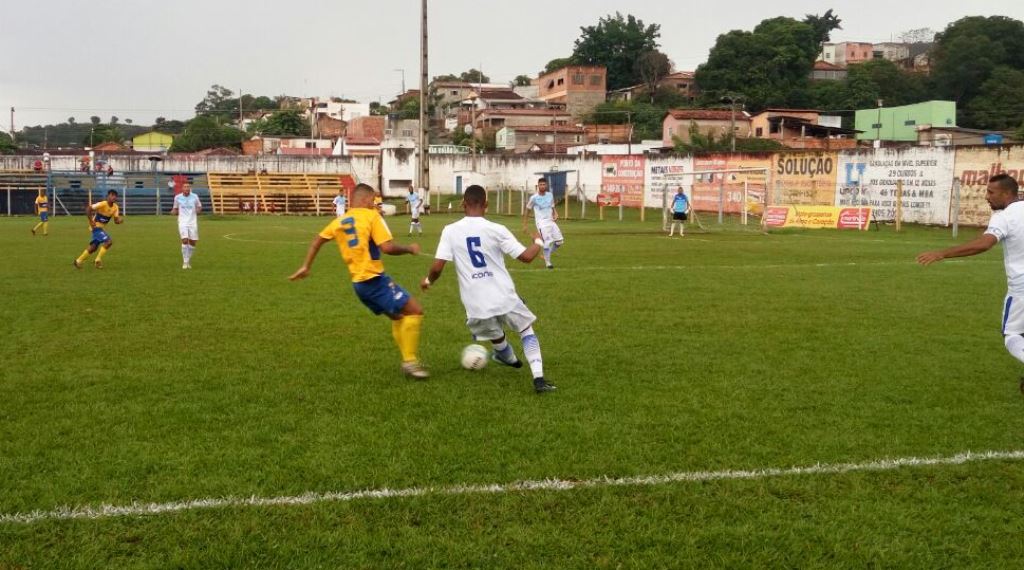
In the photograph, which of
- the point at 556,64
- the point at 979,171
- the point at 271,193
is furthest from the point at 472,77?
the point at 979,171

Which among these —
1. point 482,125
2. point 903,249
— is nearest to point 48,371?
point 903,249

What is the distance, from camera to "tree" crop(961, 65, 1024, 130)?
75500mm

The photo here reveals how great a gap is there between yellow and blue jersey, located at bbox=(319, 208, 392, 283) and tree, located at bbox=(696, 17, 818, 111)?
87865 mm

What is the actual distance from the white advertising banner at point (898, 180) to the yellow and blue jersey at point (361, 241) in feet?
96.0

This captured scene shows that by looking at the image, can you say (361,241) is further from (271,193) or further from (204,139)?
(204,139)

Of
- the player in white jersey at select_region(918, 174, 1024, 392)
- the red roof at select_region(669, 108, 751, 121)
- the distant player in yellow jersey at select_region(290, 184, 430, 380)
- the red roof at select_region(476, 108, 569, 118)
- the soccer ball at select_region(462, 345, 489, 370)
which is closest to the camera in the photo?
the player in white jersey at select_region(918, 174, 1024, 392)

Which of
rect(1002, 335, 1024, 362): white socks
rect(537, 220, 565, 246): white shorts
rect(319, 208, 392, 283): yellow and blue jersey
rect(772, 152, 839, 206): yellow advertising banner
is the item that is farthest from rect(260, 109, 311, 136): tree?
rect(1002, 335, 1024, 362): white socks

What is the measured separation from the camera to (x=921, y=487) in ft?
17.4

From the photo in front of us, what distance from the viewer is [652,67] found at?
109562mm

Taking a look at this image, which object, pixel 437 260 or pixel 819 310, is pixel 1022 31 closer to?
pixel 819 310

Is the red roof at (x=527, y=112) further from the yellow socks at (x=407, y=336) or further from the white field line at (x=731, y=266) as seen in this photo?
the yellow socks at (x=407, y=336)

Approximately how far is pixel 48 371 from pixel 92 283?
7856mm

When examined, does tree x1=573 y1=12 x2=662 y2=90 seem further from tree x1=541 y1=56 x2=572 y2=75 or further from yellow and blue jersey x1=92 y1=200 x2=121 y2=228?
yellow and blue jersey x1=92 y1=200 x2=121 y2=228

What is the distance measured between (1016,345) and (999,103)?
8089 cm
